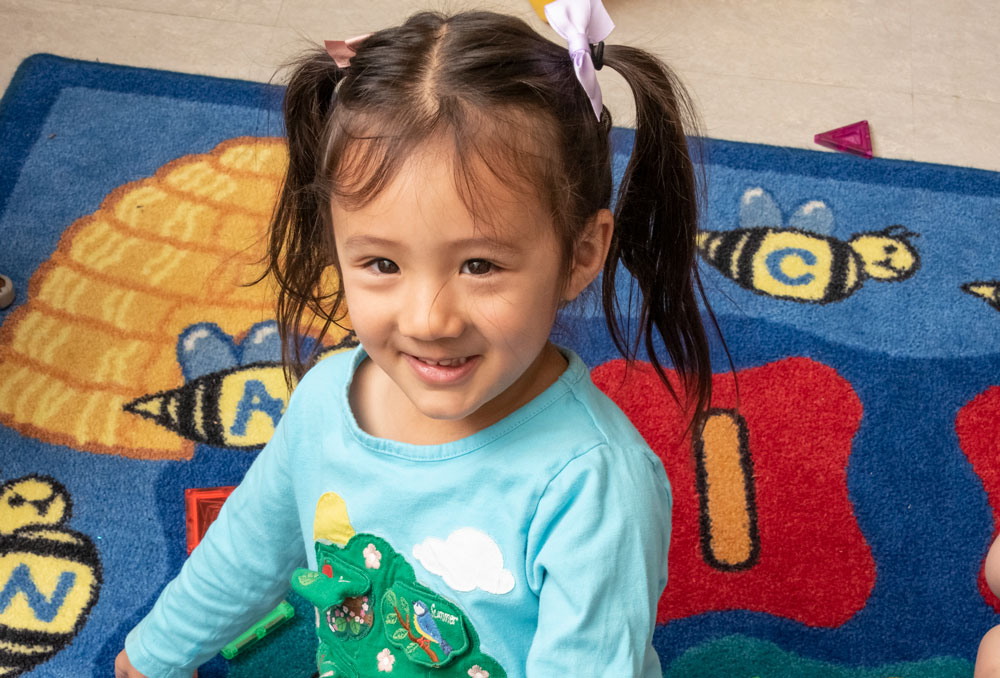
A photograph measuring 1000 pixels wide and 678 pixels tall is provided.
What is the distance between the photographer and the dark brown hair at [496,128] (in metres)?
0.60

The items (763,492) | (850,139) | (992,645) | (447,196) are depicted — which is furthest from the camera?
(850,139)

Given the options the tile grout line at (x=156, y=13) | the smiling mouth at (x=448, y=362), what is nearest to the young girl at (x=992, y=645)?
the smiling mouth at (x=448, y=362)

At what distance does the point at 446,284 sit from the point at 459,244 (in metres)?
0.03

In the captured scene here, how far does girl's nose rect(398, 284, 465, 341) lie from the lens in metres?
0.60

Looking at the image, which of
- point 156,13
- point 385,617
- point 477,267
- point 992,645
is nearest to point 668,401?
point 992,645

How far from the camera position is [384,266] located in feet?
2.06

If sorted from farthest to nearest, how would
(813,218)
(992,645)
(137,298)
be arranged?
(813,218) < (137,298) < (992,645)

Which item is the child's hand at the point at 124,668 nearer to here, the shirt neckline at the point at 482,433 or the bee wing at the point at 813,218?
the shirt neckline at the point at 482,433

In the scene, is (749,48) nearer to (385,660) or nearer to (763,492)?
(763,492)

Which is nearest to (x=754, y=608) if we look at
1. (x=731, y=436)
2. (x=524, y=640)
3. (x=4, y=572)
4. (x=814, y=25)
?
(x=731, y=436)

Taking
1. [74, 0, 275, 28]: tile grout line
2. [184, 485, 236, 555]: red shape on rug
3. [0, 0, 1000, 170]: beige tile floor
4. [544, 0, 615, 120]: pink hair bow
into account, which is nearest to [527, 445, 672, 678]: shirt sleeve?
[544, 0, 615, 120]: pink hair bow

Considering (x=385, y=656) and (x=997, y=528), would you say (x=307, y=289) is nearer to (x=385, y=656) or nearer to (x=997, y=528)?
(x=385, y=656)

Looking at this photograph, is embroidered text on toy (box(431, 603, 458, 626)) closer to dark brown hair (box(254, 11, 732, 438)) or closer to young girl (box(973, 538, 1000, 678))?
dark brown hair (box(254, 11, 732, 438))

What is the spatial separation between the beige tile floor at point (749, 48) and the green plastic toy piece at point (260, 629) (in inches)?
34.3
